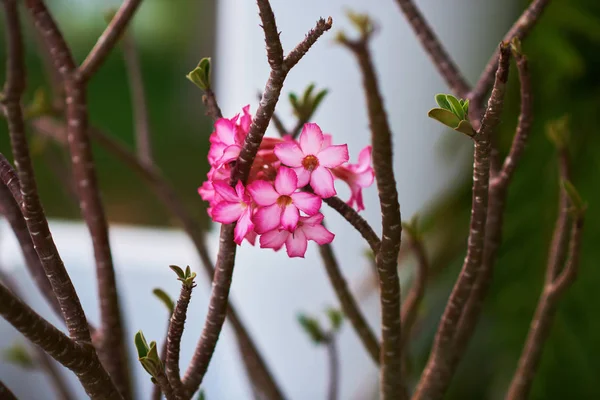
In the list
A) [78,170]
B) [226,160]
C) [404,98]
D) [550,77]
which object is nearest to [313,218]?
[226,160]

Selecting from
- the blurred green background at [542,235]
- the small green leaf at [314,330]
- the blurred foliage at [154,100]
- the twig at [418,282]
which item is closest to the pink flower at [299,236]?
the twig at [418,282]

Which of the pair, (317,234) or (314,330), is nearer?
(317,234)

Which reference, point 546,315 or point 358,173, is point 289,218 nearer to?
point 358,173

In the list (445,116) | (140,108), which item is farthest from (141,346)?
(140,108)

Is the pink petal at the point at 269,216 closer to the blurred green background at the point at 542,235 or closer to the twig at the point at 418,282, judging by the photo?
the twig at the point at 418,282

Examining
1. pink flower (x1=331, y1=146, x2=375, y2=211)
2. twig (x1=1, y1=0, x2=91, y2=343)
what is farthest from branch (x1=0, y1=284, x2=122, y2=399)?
pink flower (x1=331, y1=146, x2=375, y2=211)

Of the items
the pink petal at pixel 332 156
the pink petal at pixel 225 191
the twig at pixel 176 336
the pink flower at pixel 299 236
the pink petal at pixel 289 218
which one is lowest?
the twig at pixel 176 336

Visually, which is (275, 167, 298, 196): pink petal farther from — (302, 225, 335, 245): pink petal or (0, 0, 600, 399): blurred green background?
(0, 0, 600, 399): blurred green background
